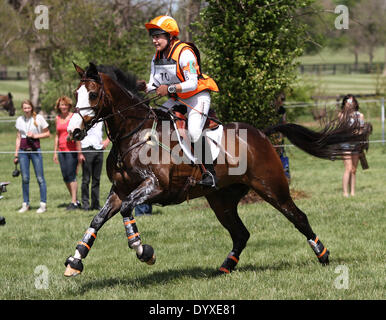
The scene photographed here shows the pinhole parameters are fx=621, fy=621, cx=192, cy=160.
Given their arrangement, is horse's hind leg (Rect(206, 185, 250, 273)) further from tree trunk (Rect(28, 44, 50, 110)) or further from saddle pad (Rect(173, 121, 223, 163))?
tree trunk (Rect(28, 44, 50, 110))

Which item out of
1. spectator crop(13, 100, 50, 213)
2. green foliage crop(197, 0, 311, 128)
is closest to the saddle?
green foliage crop(197, 0, 311, 128)

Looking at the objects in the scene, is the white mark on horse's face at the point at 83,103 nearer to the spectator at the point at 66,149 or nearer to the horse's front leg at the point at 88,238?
the horse's front leg at the point at 88,238

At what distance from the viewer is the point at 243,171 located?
704 cm

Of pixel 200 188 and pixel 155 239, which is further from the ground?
pixel 200 188

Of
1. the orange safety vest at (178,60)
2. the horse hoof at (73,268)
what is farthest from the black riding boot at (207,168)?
the horse hoof at (73,268)

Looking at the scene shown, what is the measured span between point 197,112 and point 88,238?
1751mm

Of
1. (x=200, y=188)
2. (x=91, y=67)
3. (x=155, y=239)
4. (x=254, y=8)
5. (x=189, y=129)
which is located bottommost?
(x=155, y=239)

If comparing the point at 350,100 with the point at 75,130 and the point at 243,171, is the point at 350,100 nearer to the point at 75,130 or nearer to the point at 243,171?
the point at 243,171

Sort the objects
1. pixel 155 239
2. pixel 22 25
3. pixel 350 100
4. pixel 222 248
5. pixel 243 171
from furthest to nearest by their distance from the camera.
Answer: pixel 22 25
pixel 350 100
pixel 155 239
pixel 222 248
pixel 243 171

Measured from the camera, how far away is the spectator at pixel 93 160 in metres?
12.3

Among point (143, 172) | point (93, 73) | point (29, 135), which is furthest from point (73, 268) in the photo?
point (29, 135)

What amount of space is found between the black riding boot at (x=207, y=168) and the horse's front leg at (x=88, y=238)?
94 centimetres
